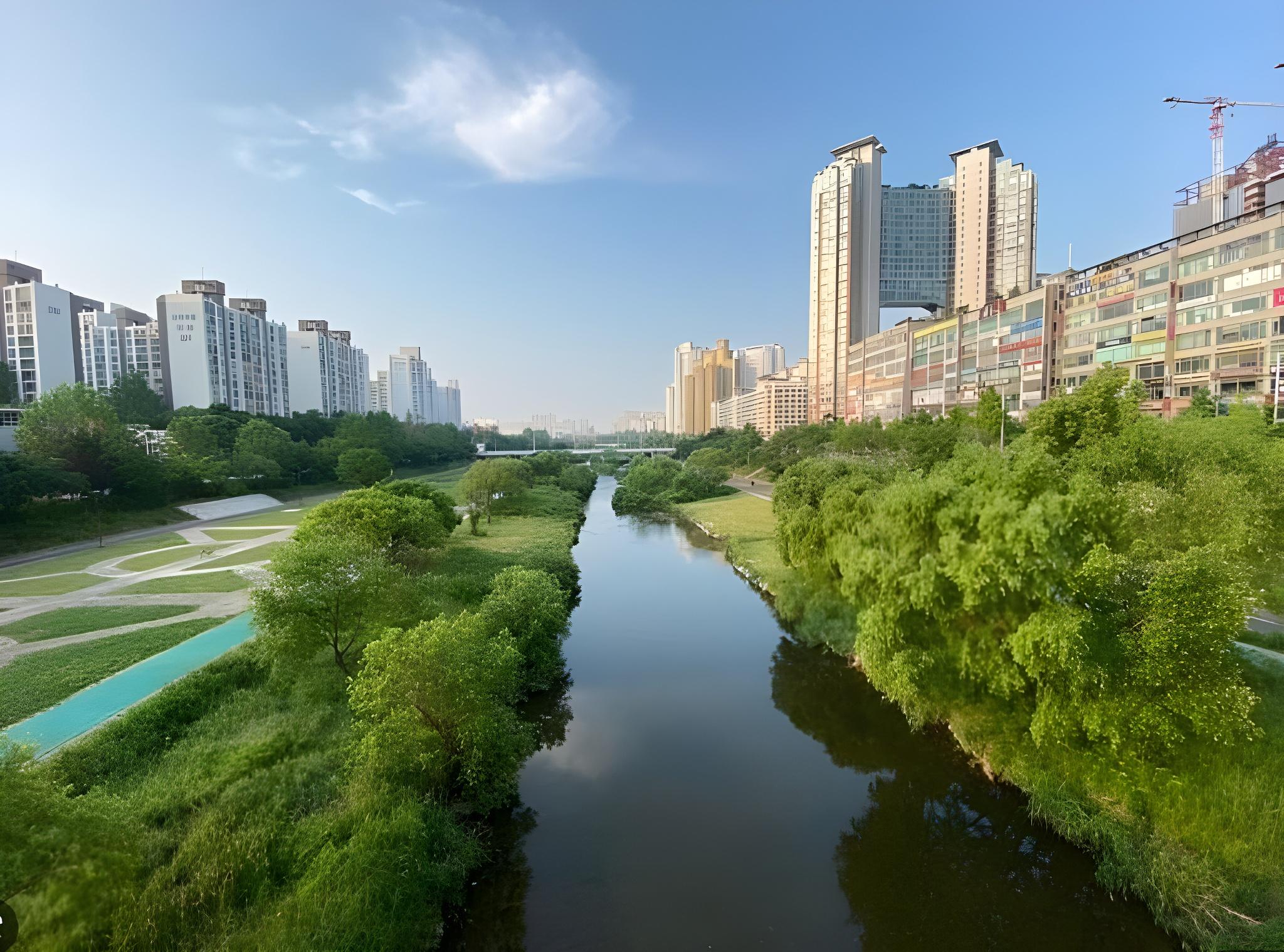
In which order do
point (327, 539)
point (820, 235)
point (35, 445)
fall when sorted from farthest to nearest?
point (820, 235) < point (35, 445) < point (327, 539)

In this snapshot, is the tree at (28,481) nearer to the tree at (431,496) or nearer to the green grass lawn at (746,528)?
the tree at (431,496)

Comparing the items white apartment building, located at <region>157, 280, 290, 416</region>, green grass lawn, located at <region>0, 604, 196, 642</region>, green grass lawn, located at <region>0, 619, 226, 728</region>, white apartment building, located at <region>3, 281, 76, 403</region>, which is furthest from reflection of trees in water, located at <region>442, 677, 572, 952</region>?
white apartment building, located at <region>3, 281, 76, 403</region>

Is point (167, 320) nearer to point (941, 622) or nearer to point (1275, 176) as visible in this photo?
point (941, 622)

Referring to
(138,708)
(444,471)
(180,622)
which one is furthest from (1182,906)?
(444,471)

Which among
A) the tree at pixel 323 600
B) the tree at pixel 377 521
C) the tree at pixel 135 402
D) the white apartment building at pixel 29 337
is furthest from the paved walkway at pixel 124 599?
the white apartment building at pixel 29 337

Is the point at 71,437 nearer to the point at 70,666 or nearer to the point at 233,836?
the point at 70,666

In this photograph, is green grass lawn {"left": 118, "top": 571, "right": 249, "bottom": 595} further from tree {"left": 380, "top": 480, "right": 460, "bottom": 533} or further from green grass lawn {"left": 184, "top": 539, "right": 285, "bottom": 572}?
tree {"left": 380, "top": 480, "right": 460, "bottom": 533}
